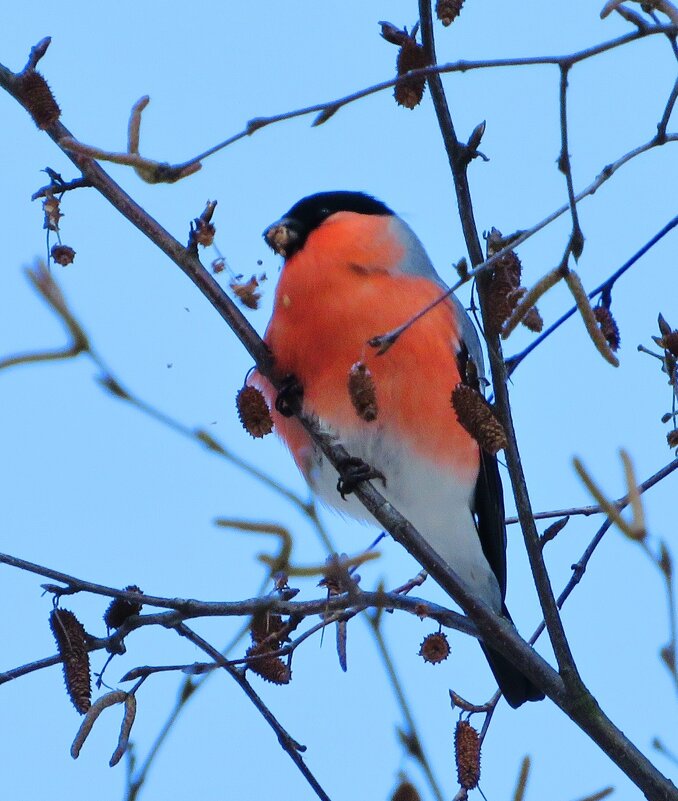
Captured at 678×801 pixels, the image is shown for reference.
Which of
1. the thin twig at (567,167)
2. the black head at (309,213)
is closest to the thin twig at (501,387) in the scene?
the thin twig at (567,167)

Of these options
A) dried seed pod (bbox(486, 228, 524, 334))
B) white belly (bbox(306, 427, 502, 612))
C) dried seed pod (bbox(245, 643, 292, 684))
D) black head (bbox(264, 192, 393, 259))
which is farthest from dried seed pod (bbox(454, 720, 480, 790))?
black head (bbox(264, 192, 393, 259))

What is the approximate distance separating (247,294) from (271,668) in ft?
2.45

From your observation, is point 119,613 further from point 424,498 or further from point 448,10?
point 424,498

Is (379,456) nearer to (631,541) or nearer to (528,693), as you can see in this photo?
(528,693)

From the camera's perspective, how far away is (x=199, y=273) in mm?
2145

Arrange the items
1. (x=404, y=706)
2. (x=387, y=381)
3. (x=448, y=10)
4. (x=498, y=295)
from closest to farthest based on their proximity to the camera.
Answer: (x=404, y=706) < (x=498, y=295) < (x=448, y=10) < (x=387, y=381)

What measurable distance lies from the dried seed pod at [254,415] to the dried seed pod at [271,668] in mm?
414

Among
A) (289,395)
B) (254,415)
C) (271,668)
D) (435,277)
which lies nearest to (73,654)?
(271,668)

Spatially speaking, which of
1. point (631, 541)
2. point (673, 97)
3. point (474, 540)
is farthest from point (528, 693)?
point (631, 541)

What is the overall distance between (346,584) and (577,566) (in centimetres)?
135

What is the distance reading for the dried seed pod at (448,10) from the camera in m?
1.85

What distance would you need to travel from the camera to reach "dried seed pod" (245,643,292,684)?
7.00ft

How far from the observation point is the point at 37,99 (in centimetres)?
190

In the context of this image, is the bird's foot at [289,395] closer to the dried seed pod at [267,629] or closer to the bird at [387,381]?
the bird at [387,381]
